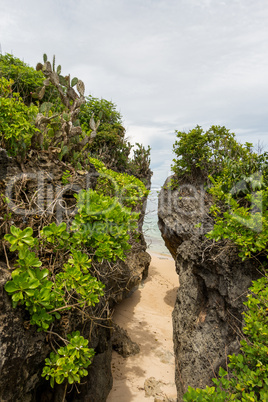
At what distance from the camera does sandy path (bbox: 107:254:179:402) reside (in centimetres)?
480

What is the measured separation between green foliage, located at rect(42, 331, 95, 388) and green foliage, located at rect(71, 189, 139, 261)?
96 centimetres

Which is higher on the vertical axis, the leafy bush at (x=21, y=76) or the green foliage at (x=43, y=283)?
the leafy bush at (x=21, y=76)

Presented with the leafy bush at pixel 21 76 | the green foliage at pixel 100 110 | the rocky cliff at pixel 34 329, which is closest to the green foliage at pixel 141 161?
the green foliage at pixel 100 110

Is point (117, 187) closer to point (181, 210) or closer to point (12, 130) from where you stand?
point (12, 130)

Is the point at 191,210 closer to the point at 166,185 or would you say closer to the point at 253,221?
the point at 166,185

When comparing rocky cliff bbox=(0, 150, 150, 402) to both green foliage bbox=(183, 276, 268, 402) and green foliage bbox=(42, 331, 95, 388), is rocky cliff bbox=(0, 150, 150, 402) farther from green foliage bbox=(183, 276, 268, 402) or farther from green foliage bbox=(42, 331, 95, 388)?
green foliage bbox=(183, 276, 268, 402)

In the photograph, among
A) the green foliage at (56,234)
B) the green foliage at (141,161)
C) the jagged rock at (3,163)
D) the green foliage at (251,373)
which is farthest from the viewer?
the green foliage at (141,161)

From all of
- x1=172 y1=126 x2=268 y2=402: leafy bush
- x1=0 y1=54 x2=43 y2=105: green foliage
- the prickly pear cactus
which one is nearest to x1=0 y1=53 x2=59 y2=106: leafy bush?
x1=0 y1=54 x2=43 y2=105: green foliage

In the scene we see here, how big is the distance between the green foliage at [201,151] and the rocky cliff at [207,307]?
3.56 m

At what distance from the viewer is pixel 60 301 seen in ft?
9.04

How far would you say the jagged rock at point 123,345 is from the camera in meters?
5.79

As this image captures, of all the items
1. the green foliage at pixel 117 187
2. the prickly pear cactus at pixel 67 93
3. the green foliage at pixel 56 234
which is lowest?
the green foliage at pixel 56 234

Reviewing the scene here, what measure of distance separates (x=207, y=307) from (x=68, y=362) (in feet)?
9.11

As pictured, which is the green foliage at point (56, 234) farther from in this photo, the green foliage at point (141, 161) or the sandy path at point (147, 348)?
the green foliage at point (141, 161)
